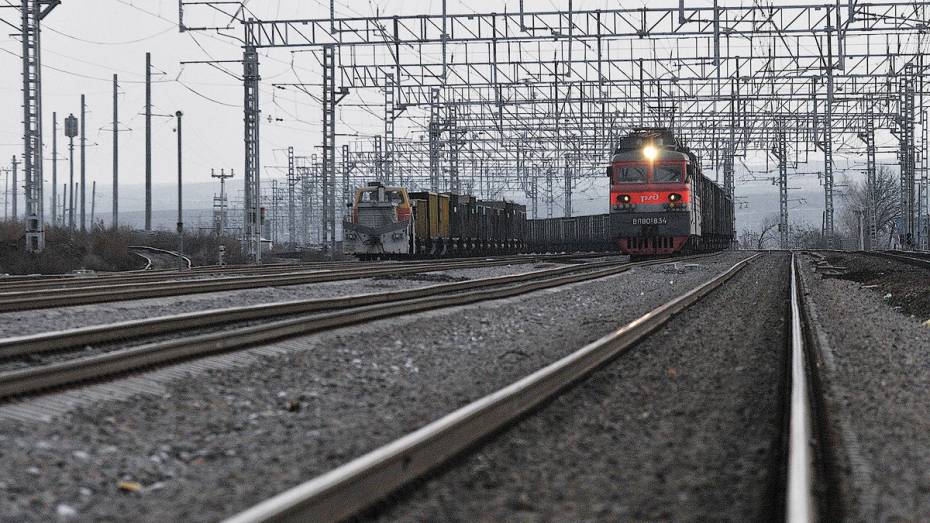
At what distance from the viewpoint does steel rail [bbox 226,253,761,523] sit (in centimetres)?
342

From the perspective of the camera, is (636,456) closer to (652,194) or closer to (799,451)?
(799,451)

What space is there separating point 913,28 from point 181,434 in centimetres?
2930

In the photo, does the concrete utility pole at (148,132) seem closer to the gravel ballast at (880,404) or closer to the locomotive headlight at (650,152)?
the locomotive headlight at (650,152)

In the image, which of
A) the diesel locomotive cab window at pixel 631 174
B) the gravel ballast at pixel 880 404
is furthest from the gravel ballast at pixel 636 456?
the diesel locomotive cab window at pixel 631 174

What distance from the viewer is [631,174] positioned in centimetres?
2914

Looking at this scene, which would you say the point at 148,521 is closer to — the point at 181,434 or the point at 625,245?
the point at 181,434

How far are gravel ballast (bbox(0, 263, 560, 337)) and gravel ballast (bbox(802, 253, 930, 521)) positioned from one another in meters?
6.37

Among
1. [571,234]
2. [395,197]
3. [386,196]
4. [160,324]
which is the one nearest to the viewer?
[160,324]

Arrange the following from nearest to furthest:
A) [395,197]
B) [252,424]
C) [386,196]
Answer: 1. [252,424]
2. [395,197]
3. [386,196]

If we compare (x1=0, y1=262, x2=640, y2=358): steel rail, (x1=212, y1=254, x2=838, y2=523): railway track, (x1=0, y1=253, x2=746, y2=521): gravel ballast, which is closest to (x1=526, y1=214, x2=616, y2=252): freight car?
(x1=0, y1=262, x2=640, y2=358): steel rail

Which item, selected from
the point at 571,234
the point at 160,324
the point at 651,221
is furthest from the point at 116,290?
the point at 571,234

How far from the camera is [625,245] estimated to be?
30.0 meters

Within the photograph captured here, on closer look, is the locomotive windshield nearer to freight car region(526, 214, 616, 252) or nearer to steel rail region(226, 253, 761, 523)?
freight car region(526, 214, 616, 252)

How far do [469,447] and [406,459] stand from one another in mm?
656
